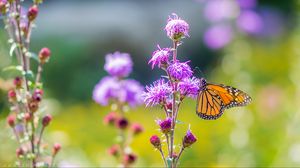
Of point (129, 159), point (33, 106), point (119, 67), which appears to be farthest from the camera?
point (119, 67)

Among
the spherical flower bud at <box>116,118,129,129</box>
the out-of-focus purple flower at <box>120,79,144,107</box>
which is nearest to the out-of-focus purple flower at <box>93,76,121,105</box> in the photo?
the out-of-focus purple flower at <box>120,79,144,107</box>

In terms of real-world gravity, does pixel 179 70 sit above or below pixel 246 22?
below

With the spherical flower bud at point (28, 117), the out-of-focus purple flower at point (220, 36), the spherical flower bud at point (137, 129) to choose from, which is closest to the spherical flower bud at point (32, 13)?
the spherical flower bud at point (28, 117)

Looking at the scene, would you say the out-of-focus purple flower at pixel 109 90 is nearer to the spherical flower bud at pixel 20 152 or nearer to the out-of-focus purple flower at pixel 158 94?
the spherical flower bud at pixel 20 152

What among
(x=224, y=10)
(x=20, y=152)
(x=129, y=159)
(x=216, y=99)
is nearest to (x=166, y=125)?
(x=216, y=99)

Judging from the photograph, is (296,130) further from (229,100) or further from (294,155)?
(229,100)

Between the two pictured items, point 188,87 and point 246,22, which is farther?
point 246,22

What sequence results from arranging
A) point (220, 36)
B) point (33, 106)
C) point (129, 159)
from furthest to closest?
point (220, 36), point (129, 159), point (33, 106)

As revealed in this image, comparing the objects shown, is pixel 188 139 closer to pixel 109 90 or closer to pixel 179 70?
pixel 179 70
